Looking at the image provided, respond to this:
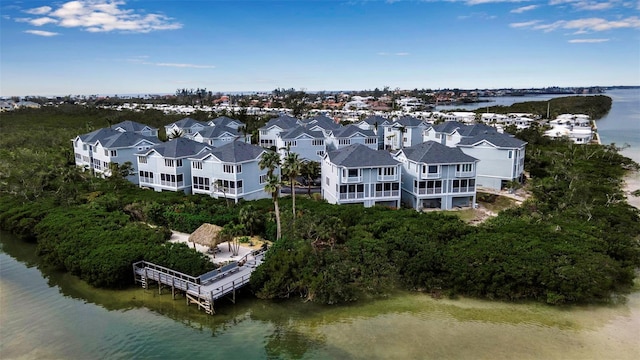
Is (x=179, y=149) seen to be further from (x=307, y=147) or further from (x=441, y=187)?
(x=441, y=187)

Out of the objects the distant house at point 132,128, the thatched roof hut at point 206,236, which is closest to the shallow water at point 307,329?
the thatched roof hut at point 206,236

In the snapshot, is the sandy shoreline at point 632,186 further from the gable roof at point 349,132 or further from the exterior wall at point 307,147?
the exterior wall at point 307,147

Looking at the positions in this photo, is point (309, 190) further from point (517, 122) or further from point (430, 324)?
point (517, 122)

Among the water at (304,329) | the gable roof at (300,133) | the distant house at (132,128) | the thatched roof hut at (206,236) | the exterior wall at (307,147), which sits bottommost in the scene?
the water at (304,329)

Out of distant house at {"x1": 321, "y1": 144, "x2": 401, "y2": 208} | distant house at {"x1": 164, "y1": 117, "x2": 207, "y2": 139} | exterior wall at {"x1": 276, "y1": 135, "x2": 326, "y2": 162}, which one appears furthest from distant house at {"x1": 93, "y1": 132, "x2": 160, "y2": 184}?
distant house at {"x1": 321, "y1": 144, "x2": 401, "y2": 208}

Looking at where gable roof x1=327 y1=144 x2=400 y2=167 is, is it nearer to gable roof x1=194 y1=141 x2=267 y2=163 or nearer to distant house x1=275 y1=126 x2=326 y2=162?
gable roof x1=194 y1=141 x2=267 y2=163
